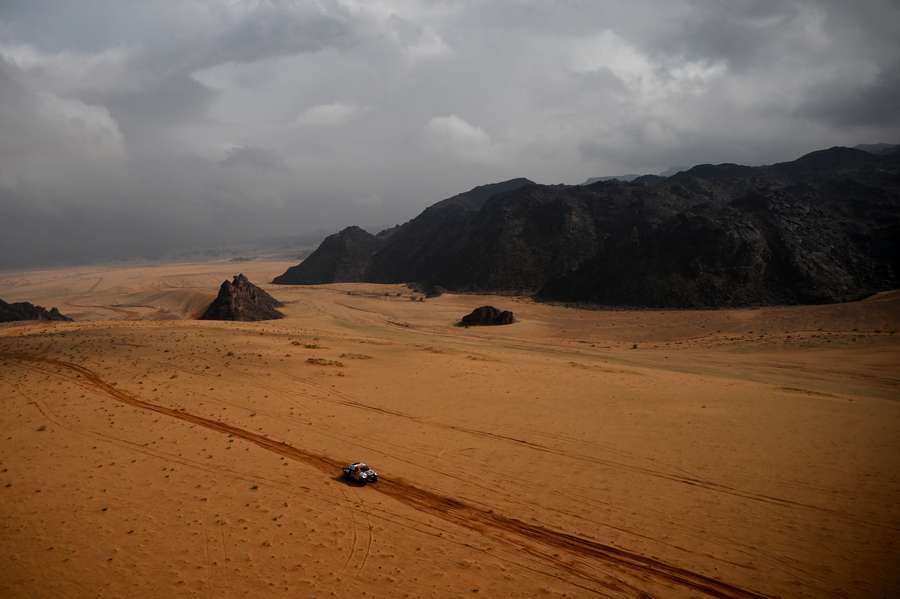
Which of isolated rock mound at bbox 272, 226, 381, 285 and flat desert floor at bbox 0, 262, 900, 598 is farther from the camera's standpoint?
isolated rock mound at bbox 272, 226, 381, 285

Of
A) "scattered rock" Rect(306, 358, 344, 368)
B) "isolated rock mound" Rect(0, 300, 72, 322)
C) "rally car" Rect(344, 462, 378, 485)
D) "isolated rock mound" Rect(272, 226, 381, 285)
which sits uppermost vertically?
"isolated rock mound" Rect(272, 226, 381, 285)

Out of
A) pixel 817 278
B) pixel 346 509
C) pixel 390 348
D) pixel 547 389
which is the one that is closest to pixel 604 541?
pixel 346 509

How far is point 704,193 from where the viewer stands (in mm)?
78125

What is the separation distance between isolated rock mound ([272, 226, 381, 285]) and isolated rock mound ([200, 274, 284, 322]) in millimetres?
43952

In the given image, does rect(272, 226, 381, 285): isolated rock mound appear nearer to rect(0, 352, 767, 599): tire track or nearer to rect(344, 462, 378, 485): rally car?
rect(0, 352, 767, 599): tire track

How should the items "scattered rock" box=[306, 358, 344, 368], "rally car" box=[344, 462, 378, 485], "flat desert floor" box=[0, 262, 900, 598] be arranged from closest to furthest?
"flat desert floor" box=[0, 262, 900, 598] < "rally car" box=[344, 462, 378, 485] < "scattered rock" box=[306, 358, 344, 368]

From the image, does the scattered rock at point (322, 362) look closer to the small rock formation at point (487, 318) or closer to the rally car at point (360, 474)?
the rally car at point (360, 474)

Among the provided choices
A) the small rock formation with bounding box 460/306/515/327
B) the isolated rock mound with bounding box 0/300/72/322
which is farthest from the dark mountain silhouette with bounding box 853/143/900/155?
the isolated rock mound with bounding box 0/300/72/322

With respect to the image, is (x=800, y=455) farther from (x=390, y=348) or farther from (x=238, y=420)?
(x=390, y=348)

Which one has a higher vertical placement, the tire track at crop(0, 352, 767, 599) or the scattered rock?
the scattered rock

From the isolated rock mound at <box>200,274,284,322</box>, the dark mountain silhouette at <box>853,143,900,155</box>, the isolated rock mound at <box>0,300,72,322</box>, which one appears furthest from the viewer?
the dark mountain silhouette at <box>853,143,900,155</box>

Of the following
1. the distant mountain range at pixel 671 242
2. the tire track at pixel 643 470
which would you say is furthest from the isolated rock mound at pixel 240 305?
the distant mountain range at pixel 671 242

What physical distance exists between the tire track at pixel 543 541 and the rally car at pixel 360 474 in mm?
243

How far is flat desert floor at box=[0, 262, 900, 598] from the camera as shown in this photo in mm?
8875
